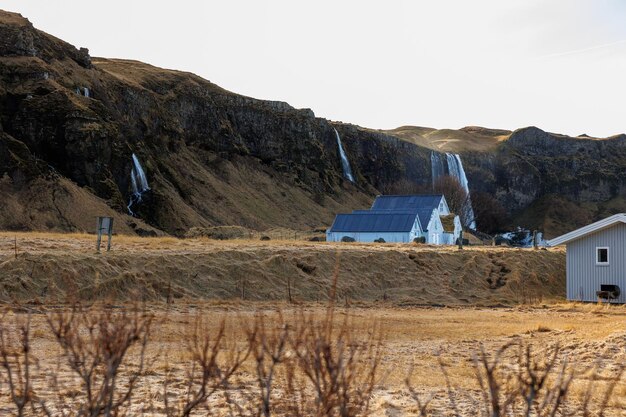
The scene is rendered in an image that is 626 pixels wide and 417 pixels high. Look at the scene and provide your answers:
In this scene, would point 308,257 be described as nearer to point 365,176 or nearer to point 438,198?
point 438,198

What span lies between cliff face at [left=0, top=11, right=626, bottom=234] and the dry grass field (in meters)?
27.0

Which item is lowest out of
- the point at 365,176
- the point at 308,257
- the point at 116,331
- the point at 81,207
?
the point at 116,331

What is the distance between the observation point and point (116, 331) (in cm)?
550

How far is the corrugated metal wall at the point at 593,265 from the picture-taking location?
33031 mm

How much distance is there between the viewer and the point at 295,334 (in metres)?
6.92

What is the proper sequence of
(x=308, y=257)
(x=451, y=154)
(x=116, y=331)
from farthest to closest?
1. (x=451, y=154)
2. (x=308, y=257)
3. (x=116, y=331)

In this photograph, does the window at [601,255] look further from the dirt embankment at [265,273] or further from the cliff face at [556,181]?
the cliff face at [556,181]

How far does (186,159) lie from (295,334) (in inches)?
3172

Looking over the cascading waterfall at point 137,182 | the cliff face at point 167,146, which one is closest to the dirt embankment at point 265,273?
the cliff face at point 167,146

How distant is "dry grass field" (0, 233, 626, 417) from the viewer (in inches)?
229

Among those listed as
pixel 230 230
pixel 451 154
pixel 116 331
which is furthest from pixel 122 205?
pixel 451 154

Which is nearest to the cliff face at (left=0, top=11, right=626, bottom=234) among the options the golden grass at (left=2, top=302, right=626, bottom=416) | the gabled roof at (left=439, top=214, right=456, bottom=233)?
the gabled roof at (left=439, top=214, right=456, bottom=233)

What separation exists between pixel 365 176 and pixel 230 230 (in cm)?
6326

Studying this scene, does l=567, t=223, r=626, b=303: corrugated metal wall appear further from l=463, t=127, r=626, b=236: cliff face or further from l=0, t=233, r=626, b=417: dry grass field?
l=463, t=127, r=626, b=236: cliff face
